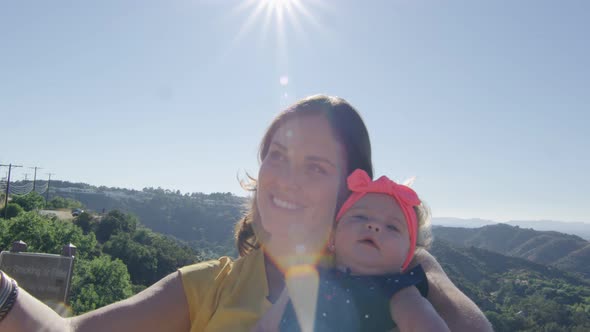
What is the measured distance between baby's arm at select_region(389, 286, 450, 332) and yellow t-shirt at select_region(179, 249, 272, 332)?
567mm

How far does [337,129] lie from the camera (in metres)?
2.19

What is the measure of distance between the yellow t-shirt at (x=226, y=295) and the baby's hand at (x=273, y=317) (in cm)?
7

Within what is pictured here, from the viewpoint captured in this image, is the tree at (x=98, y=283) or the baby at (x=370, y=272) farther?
the tree at (x=98, y=283)

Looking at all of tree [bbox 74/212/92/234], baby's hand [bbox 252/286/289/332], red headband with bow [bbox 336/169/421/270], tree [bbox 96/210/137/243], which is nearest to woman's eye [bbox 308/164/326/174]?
red headband with bow [bbox 336/169/421/270]

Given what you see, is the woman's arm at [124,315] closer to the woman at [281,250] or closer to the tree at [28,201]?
the woman at [281,250]

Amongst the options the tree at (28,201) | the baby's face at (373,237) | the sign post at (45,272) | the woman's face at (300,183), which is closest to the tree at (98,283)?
the tree at (28,201)

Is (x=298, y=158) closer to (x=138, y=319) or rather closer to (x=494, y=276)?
(x=138, y=319)

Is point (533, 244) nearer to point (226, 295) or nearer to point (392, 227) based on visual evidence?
point (392, 227)

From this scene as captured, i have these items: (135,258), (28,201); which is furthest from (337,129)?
(28,201)

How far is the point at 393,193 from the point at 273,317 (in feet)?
2.54

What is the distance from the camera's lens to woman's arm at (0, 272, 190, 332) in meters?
1.39

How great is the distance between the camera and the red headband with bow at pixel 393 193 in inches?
77.4

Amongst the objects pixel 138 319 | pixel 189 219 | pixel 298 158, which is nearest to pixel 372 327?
pixel 298 158

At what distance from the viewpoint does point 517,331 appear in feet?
146
